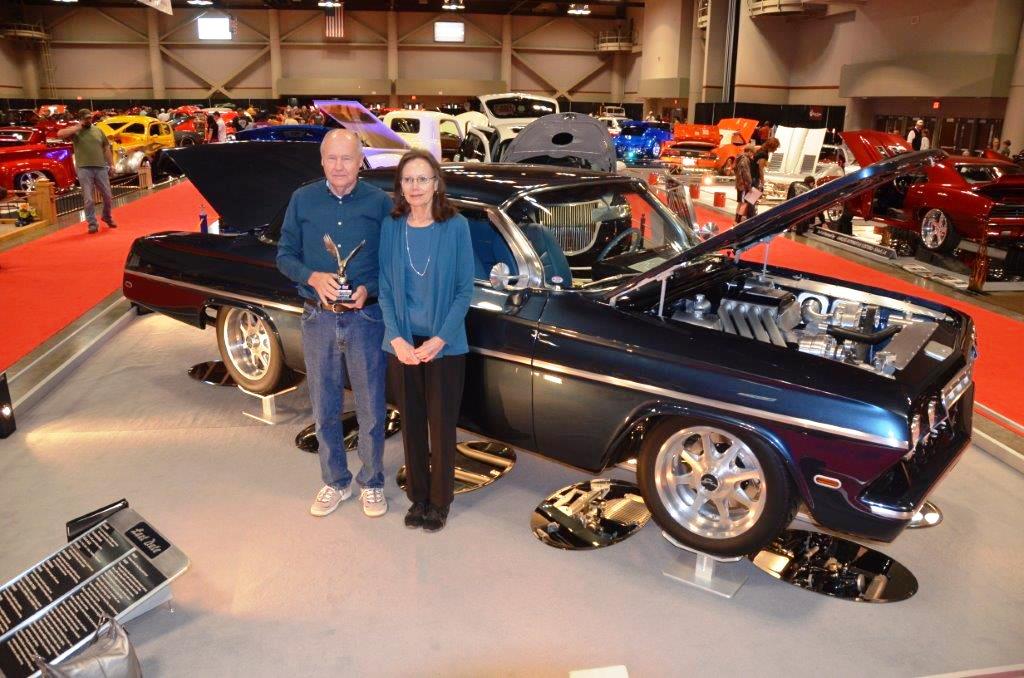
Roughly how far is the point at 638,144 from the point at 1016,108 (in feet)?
28.0

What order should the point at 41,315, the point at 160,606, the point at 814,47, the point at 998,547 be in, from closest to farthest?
the point at 160,606 → the point at 998,547 → the point at 41,315 → the point at 814,47

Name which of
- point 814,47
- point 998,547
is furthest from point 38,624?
point 814,47

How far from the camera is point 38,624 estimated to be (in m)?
2.66

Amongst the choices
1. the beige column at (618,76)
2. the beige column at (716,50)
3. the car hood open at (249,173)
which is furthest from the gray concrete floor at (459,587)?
the beige column at (618,76)

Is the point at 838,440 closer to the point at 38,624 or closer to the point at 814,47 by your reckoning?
the point at 38,624

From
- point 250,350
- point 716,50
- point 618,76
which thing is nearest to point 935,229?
point 250,350

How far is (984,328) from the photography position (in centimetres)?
671

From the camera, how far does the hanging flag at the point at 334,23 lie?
125 feet

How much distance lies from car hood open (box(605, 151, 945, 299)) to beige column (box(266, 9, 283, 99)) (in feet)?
129

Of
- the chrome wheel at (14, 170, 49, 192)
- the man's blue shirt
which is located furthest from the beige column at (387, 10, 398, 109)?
the man's blue shirt

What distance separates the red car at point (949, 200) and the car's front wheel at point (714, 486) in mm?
6426

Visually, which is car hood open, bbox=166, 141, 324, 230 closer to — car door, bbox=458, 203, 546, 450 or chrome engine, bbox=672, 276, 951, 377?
car door, bbox=458, 203, 546, 450

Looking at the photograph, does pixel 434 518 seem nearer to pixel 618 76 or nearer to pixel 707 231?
pixel 707 231

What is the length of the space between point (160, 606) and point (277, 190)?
298 cm
